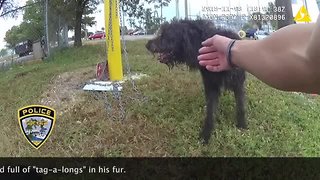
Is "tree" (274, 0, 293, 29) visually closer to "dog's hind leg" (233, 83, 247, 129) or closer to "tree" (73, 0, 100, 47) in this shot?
"dog's hind leg" (233, 83, 247, 129)

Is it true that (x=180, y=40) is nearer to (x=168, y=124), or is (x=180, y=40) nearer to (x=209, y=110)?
(x=209, y=110)

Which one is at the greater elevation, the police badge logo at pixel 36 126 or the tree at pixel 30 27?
the tree at pixel 30 27

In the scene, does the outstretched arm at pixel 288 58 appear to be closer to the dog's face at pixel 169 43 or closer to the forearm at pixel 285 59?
the forearm at pixel 285 59

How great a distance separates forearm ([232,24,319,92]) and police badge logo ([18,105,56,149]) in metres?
2.60

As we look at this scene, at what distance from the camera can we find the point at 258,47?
818mm

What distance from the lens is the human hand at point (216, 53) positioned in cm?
94

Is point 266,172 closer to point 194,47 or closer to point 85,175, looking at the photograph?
point 194,47

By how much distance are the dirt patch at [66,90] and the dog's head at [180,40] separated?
1.30 metres

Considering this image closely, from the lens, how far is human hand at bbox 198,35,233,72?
3.09 ft

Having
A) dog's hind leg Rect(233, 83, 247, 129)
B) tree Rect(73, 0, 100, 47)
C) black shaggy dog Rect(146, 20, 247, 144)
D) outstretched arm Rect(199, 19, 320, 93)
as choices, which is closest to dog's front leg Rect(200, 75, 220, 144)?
black shaggy dog Rect(146, 20, 247, 144)

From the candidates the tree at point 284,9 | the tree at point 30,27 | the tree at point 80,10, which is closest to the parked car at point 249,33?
the tree at point 284,9

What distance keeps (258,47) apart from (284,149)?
2749 millimetres

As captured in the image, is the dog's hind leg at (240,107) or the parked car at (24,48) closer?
the dog's hind leg at (240,107)

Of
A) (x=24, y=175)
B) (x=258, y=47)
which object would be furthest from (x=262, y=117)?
(x=258, y=47)
